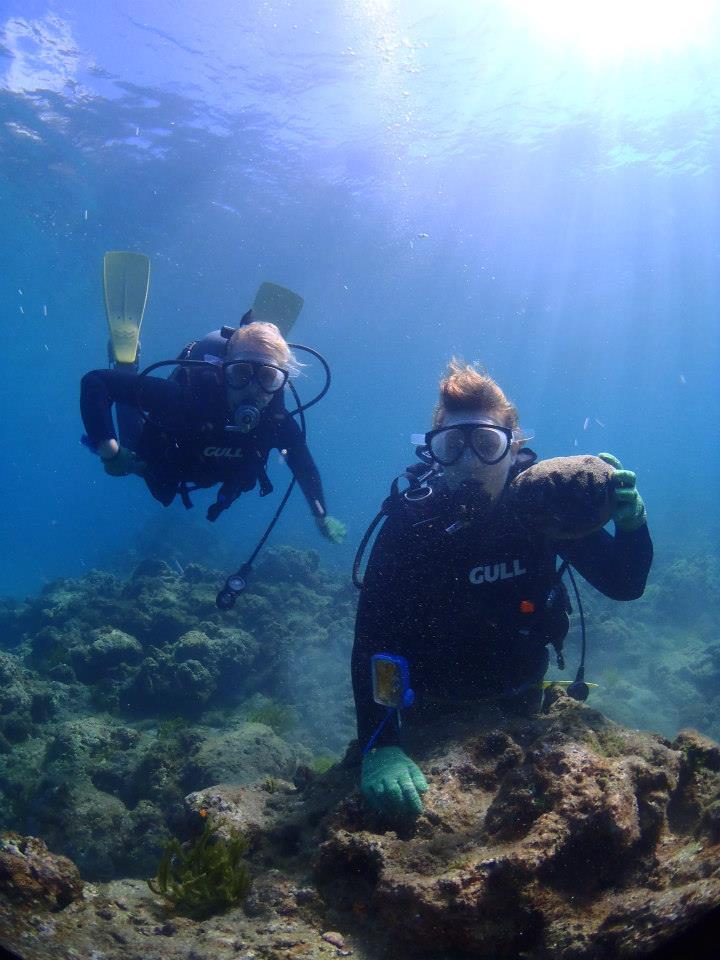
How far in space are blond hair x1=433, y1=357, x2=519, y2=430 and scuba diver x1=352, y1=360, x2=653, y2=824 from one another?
169 mm

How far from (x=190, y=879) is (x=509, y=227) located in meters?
34.9

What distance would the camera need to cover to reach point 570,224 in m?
31.9

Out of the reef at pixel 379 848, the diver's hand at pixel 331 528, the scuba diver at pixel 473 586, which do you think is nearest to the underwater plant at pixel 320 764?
the reef at pixel 379 848

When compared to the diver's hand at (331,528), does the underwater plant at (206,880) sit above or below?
below

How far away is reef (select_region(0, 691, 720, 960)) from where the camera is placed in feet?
6.22

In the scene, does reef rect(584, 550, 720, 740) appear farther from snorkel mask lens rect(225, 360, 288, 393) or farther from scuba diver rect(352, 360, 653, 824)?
snorkel mask lens rect(225, 360, 288, 393)

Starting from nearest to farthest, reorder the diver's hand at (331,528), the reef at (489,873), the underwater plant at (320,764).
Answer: the reef at (489,873) < the underwater plant at (320,764) < the diver's hand at (331,528)

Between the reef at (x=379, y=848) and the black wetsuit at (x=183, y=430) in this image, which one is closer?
the reef at (x=379, y=848)

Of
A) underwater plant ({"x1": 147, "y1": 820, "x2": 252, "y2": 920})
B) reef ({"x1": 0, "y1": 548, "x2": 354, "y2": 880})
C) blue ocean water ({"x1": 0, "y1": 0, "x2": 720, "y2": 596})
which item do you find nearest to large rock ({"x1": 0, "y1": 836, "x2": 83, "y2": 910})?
underwater plant ({"x1": 147, "y1": 820, "x2": 252, "y2": 920})

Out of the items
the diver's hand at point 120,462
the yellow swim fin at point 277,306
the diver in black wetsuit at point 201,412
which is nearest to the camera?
the diver's hand at point 120,462

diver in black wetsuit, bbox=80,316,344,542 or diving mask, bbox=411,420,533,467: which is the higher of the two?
diver in black wetsuit, bbox=80,316,344,542

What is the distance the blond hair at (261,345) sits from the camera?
6059mm

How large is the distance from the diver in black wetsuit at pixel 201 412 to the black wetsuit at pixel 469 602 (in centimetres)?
321

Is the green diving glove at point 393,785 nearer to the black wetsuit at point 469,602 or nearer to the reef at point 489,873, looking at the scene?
the reef at point 489,873
